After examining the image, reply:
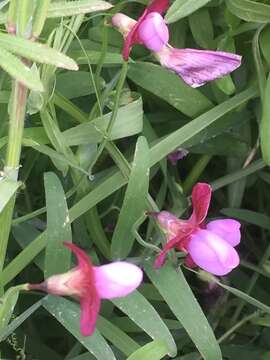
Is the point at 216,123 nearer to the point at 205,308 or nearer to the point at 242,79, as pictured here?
the point at 242,79

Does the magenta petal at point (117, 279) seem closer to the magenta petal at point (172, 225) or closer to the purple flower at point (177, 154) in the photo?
the magenta petal at point (172, 225)

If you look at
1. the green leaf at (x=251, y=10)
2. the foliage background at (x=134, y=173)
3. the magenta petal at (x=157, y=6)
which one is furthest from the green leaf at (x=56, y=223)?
the green leaf at (x=251, y=10)

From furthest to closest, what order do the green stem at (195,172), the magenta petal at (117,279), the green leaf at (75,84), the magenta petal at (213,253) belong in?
the green stem at (195,172) < the green leaf at (75,84) < the magenta petal at (213,253) < the magenta petal at (117,279)

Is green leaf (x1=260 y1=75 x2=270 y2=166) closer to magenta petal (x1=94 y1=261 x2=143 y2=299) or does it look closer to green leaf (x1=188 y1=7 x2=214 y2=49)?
green leaf (x1=188 y1=7 x2=214 y2=49)

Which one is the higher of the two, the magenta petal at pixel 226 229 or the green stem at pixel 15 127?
the green stem at pixel 15 127

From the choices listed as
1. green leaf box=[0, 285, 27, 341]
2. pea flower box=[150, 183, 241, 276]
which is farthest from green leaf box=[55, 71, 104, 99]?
green leaf box=[0, 285, 27, 341]

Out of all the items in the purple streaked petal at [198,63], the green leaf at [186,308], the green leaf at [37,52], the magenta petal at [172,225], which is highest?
the green leaf at [37,52]

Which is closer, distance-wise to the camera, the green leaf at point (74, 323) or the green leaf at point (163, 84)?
the green leaf at point (74, 323)
